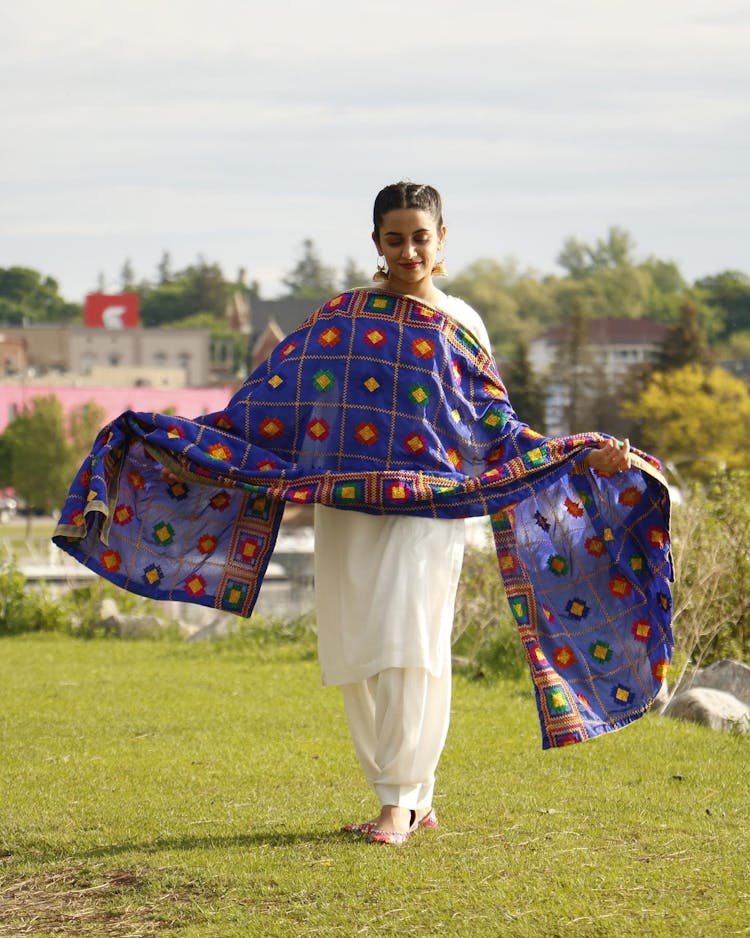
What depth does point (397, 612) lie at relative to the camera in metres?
5.31

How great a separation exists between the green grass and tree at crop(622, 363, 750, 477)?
56252 mm

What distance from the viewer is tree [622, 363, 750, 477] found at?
64.2m

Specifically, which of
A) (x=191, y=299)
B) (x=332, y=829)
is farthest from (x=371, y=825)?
(x=191, y=299)

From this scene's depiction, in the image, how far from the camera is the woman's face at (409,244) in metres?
5.52

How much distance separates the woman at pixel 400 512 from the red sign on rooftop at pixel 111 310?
12117cm

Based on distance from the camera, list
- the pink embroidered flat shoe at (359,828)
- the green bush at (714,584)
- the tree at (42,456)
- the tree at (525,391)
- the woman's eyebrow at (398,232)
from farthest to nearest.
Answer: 1. the tree at (525,391)
2. the tree at (42,456)
3. the green bush at (714,584)
4. the woman's eyebrow at (398,232)
5. the pink embroidered flat shoe at (359,828)

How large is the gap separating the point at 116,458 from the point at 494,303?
130 metres

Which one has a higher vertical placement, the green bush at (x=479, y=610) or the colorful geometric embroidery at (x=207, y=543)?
the colorful geometric embroidery at (x=207, y=543)

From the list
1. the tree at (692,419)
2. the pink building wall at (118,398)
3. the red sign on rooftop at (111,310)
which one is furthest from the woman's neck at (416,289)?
the red sign on rooftop at (111,310)

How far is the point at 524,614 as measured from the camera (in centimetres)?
573

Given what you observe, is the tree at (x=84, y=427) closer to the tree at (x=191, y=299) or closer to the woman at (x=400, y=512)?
the woman at (x=400, y=512)

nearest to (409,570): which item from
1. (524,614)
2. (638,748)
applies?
(524,614)

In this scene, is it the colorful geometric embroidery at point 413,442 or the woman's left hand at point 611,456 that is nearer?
the colorful geometric embroidery at point 413,442

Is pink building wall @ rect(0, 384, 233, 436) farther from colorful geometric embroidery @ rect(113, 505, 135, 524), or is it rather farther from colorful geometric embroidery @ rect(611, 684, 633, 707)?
colorful geometric embroidery @ rect(611, 684, 633, 707)
